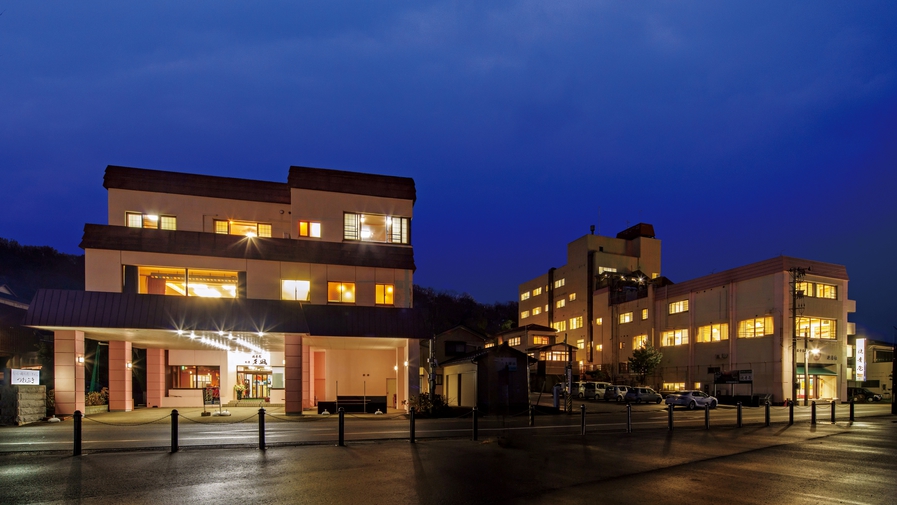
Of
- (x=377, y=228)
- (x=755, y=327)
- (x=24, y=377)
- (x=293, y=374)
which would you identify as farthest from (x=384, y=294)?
(x=755, y=327)

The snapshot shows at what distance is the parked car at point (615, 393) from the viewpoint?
1881 inches

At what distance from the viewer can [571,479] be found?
10.2 m

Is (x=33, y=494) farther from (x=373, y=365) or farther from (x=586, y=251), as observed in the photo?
(x=586, y=251)

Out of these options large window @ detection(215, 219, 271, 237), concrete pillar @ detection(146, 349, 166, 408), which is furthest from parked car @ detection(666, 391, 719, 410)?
concrete pillar @ detection(146, 349, 166, 408)

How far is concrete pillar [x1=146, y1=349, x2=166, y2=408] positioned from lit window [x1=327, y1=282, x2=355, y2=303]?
11.9 metres

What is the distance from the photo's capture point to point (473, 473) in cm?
1071

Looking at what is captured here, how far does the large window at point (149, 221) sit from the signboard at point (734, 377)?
45149 millimetres

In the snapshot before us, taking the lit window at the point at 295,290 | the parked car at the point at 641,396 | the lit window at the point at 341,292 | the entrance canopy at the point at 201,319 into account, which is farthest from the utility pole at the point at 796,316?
the lit window at the point at 295,290

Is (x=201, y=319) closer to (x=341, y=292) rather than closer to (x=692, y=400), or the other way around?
(x=341, y=292)

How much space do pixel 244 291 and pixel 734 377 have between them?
4199 centimetres

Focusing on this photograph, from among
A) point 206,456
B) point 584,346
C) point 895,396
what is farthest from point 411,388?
point 584,346

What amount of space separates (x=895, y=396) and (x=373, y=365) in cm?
2872

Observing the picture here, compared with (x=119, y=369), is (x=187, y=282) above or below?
above

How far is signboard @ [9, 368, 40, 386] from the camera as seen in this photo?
22750 millimetres
